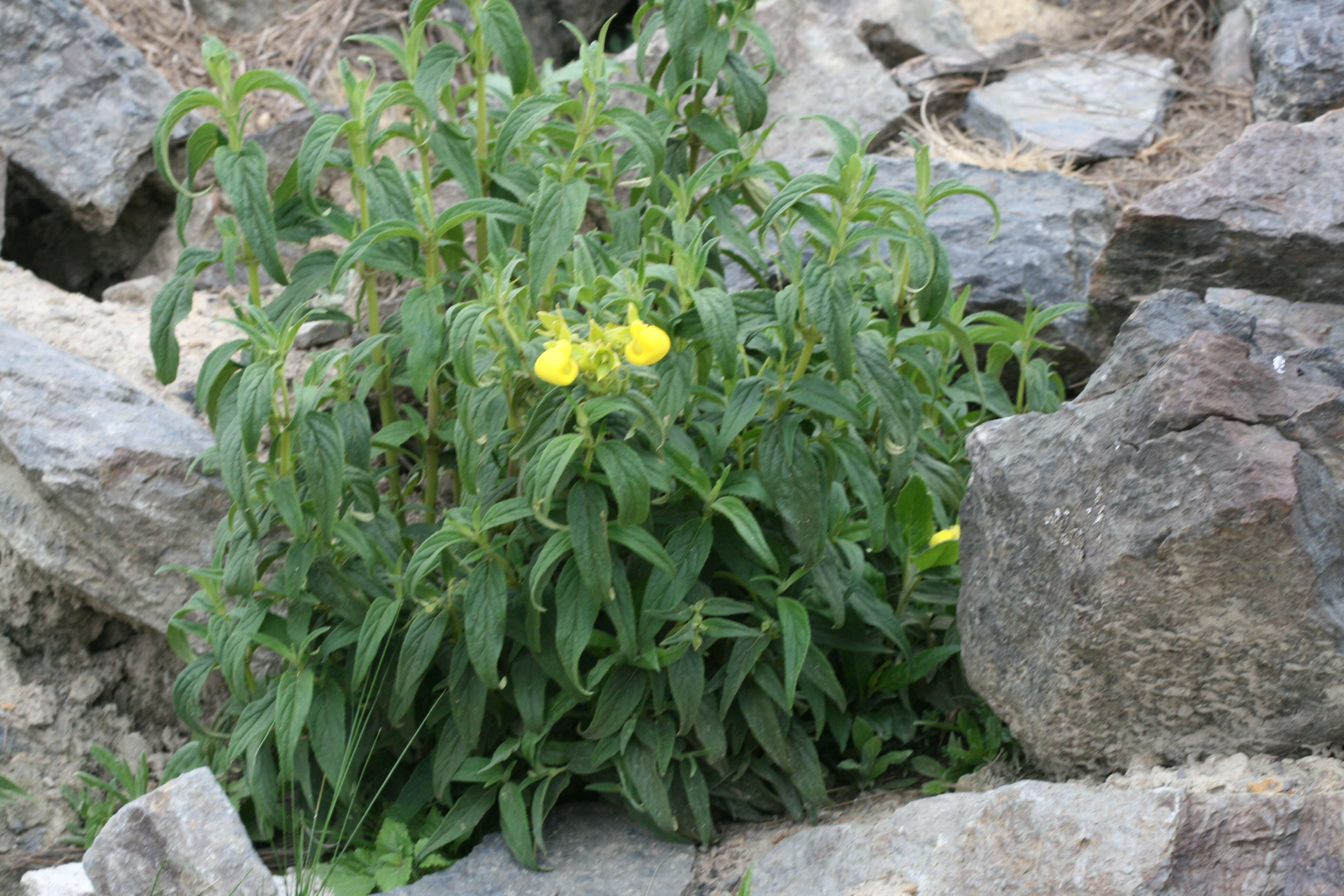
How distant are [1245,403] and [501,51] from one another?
1699 mm

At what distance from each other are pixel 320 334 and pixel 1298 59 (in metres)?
3.09

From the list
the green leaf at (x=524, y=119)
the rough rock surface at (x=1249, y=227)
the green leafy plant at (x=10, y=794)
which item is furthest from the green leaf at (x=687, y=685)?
the green leafy plant at (x=10, y=794)

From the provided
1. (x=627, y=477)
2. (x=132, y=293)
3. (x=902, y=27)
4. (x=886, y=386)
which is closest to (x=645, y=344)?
(x=627, y=477)

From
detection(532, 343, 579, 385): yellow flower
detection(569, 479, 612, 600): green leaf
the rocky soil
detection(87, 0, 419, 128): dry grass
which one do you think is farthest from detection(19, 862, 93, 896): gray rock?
detection(87, 0, 419, 128): dry grass

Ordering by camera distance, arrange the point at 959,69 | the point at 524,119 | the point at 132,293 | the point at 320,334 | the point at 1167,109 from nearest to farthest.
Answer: the point at 524,119 < the point at 320,334 < the point at 132,293 < the point at 1167,109 < the point at 959,69

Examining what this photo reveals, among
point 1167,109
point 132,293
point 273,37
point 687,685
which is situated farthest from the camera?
point 273,37

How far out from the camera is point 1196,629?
A: 203 cm

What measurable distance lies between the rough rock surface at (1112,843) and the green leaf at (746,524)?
56 centimetres

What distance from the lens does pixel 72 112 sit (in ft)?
13.1

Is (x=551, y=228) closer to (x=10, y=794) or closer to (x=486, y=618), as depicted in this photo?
(x=486, y=618)

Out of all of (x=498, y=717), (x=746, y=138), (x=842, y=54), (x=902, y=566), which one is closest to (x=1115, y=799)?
(x=902, y=566)

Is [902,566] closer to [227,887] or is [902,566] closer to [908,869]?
[908,869]

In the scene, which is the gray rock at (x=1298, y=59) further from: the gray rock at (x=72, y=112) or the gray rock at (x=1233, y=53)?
the gray rock at (x=72, y=112)

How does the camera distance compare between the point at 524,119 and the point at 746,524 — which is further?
the point at 524,119
